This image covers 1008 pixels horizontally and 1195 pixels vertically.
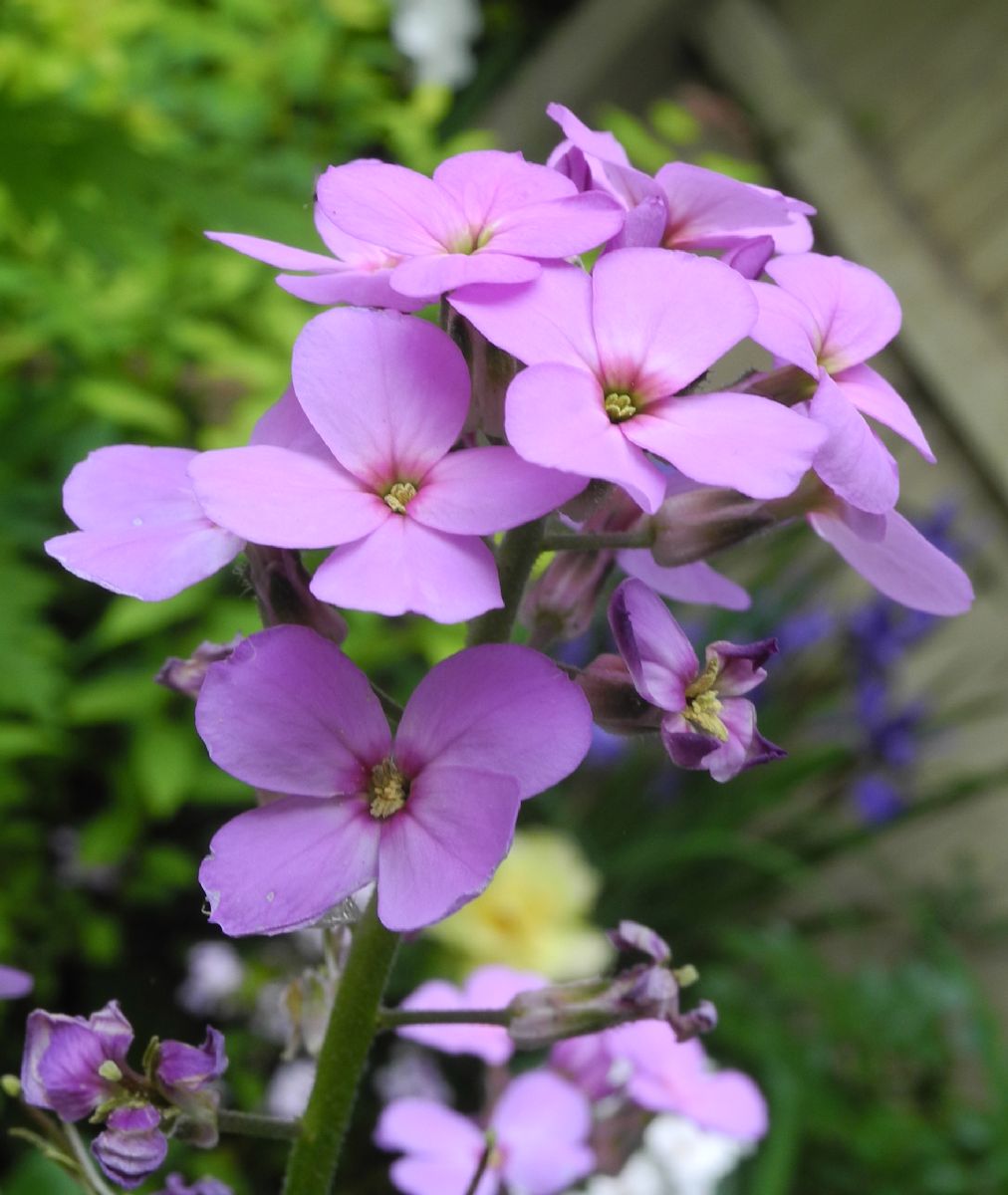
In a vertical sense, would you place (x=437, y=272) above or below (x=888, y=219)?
above

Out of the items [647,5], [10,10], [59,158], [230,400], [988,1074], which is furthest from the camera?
[647,5]

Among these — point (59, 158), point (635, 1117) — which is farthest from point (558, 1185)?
point (59, 158)

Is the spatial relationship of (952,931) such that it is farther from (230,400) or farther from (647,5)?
(647,5)

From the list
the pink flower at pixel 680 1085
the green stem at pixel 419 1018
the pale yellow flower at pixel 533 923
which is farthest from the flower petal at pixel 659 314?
the pale yellow flower at pixel 533 923

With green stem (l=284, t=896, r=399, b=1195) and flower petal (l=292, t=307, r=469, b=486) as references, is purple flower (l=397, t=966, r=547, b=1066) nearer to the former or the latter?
green stem (l=284, t=896, r=399, b=1195)

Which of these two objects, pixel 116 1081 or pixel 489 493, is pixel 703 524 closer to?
pixel 489 493

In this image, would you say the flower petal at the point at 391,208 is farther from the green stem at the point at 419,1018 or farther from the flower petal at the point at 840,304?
the green stem at the point at 419,1018

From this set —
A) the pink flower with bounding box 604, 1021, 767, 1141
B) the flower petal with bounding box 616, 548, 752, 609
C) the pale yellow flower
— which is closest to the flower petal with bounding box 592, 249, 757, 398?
the flower petal with bounding box 616, 548, 752, 609
